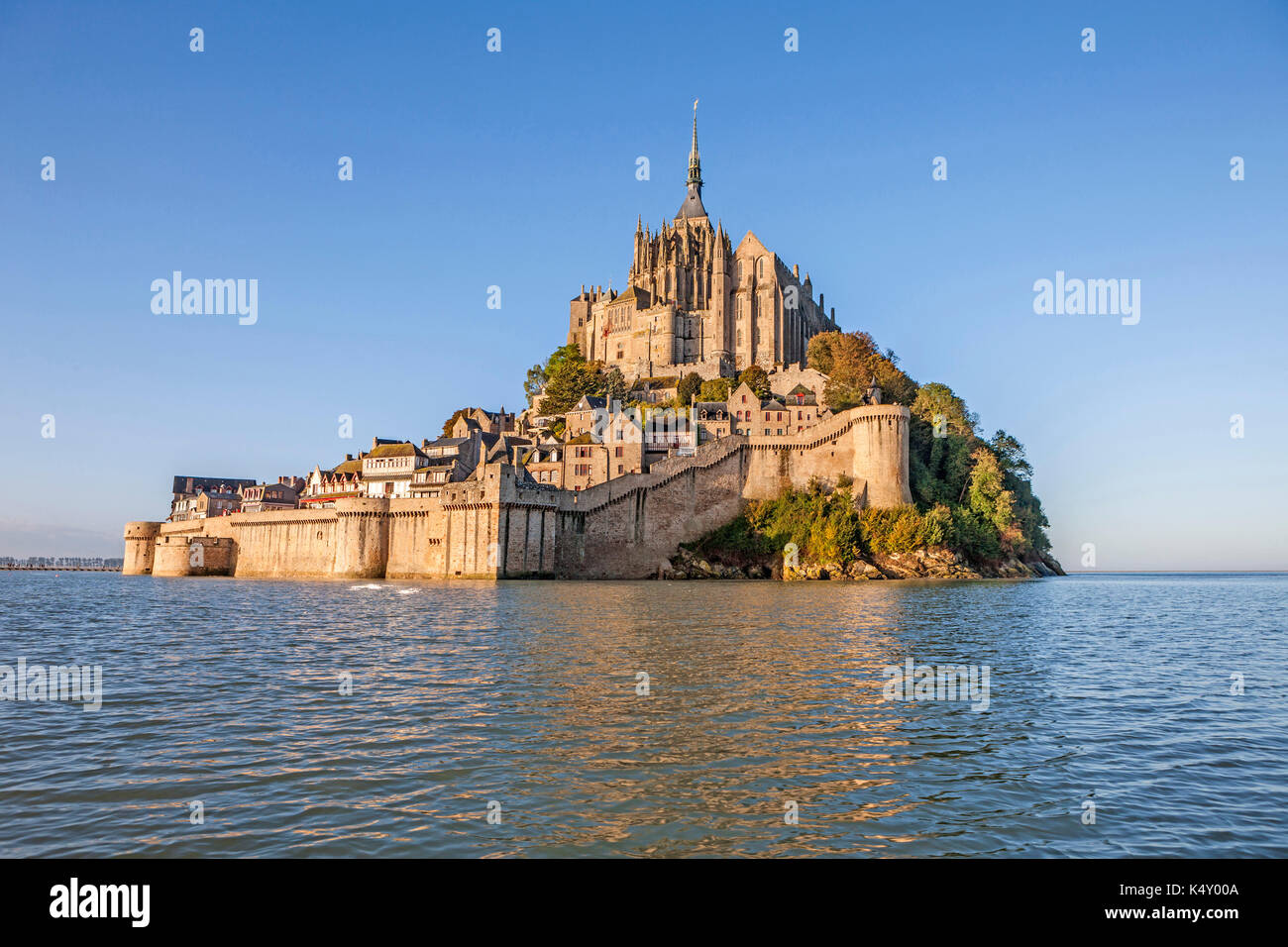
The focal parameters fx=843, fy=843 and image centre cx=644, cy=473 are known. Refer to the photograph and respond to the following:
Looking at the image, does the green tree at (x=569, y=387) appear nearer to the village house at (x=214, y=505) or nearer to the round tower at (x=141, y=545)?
the village house at (x=214, y=505)

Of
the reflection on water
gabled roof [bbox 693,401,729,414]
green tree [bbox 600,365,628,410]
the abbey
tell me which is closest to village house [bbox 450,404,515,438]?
the abbey

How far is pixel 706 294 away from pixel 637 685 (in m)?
88.4

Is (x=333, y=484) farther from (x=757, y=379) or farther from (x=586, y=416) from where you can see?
(x=757, y=379)

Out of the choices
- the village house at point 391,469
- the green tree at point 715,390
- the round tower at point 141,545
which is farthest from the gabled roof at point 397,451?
the round tower at point 141,545

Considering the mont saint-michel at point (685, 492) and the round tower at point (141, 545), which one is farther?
the round tower at point (141, 545)

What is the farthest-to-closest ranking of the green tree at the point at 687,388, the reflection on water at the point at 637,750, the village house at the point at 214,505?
the village house at the point at 214,505 < the green tree at the point at 687,388 < the reflection on water at the point at 637,750

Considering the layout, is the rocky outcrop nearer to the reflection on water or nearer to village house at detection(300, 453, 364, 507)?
village house at detection(300, 453, 364, 507)

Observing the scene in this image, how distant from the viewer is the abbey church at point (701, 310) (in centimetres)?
9625

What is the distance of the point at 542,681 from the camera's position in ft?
55.7

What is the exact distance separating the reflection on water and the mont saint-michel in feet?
136

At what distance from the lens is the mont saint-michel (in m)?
66.9

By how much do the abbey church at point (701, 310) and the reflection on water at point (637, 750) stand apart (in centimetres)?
7357

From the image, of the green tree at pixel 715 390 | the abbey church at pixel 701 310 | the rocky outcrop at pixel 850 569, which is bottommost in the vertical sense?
the rocky outcrop at pixel 850 569
